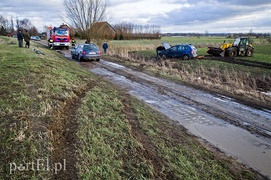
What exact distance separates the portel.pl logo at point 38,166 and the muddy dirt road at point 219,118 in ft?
11.7

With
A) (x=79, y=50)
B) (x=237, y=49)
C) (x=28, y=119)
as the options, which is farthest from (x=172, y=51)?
(x=28, y=119)

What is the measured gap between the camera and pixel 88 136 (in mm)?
4449

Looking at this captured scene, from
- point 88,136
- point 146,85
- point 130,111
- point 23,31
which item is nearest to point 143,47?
point 23,31

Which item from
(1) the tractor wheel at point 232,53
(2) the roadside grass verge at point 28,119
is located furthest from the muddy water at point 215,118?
(1) the tractor wheel at point 232,53

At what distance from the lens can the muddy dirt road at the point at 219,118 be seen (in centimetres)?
489

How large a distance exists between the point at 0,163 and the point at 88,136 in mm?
1617

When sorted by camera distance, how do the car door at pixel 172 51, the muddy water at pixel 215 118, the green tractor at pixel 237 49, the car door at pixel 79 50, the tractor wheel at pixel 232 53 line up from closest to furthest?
the muddy water at pixel 215 118 → the car door at pixel 79 50 → the car door at pixel 172 51 → the tractor wheel at pixel 232 53 → the green tractor at pixel 237 49

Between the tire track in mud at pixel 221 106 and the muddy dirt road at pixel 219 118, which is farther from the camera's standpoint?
the tire track in mud at pixel 221 106

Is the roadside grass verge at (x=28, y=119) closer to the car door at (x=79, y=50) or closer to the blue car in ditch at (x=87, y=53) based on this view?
the blue car in ditch at (x=87, y=53)

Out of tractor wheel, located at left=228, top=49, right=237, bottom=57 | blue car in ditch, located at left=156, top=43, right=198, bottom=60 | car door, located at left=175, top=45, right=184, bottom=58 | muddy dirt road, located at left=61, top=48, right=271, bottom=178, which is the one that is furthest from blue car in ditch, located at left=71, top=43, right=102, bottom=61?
tractor wheel, located at left=228, top=49, right=237, bottom=57

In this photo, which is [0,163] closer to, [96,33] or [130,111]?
[130,111]

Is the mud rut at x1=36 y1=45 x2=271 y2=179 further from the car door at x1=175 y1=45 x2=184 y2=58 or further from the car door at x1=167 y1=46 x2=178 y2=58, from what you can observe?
the car door at x1=167 y1=46 x2=178 y2=58

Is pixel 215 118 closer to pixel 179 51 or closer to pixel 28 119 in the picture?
pixel 28 119

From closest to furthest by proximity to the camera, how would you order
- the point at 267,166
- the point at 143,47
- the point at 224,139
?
the point at 267,166, the point at 224,139, the point at 143,47
